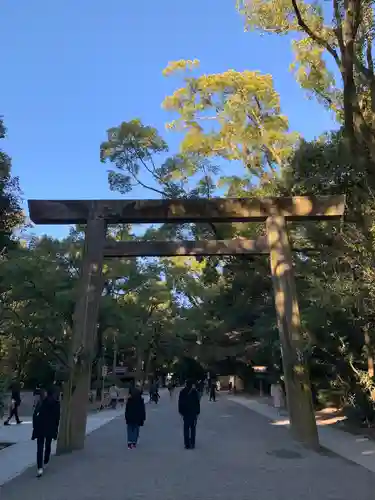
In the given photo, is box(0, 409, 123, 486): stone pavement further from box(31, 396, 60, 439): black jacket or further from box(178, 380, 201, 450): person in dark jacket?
box(178, 380, 201, 450): person in dark jacket

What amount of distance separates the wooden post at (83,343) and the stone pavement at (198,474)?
0.58 metres

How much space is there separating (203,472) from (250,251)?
6843mm

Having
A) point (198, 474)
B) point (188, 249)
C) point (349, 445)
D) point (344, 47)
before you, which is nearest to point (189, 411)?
point (198, 474)

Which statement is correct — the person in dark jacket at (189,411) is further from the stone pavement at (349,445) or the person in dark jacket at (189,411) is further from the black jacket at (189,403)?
the stone pavement at (349,445)

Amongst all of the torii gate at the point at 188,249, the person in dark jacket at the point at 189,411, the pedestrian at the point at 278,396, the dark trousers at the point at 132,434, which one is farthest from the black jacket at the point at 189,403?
the pedestrian at the point at 278,396

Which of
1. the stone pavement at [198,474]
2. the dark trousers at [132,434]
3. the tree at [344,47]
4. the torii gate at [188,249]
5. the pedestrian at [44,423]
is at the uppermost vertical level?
the tree at [344,47]

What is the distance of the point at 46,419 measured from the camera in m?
8.82

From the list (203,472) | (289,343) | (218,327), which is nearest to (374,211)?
(289,343)

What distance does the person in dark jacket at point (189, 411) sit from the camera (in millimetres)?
12117

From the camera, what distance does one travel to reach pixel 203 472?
29.6ft

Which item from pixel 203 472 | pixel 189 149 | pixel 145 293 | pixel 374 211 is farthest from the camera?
pixel 145 293

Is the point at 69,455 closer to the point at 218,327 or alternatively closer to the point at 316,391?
the point at 316,391

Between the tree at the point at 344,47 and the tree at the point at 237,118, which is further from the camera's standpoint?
the tree at the point at 237,118

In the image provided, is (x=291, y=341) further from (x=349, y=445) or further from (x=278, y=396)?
(x=278, y=396)
